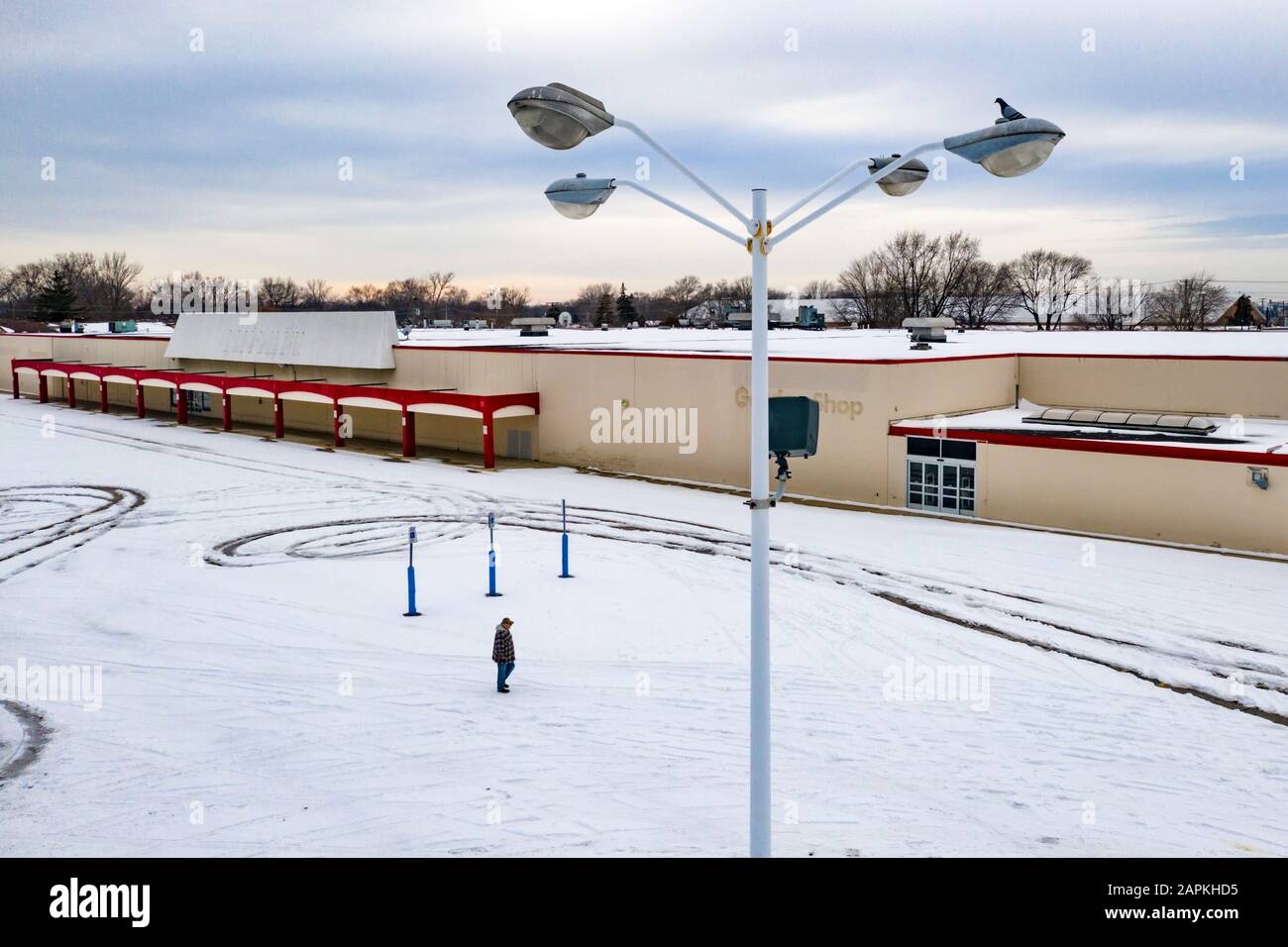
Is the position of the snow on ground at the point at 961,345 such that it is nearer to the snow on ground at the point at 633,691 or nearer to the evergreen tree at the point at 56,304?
the snow on ground at the point at 633,691

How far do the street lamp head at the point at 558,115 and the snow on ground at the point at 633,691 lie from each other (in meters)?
6.82

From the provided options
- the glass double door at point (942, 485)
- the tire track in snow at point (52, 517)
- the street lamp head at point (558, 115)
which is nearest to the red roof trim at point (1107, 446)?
the glass double door at point (942, 485)

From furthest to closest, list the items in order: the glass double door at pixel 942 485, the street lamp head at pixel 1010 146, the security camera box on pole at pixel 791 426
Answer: the glass double door at pixel 942 485
the security camera box on pole at pixel 791 426
the street lamp head at pixel 1010 146

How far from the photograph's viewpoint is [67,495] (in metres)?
34.2

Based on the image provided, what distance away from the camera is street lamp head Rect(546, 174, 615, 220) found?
9.19 m

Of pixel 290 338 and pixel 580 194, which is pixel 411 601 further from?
pixel 290 338

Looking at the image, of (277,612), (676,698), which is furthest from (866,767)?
(277,612)

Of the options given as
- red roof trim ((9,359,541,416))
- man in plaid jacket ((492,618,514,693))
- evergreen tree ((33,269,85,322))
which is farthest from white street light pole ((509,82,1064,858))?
evergreen tree ((33,269,85,322))

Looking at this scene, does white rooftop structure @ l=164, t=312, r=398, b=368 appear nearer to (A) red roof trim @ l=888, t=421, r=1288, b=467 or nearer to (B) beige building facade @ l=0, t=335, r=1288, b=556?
(B) beige building facade @ l=0, t=335, r=1288, b=556

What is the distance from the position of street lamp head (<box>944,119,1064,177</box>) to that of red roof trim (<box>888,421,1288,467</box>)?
2078cm

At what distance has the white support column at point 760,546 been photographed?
27.6 ft

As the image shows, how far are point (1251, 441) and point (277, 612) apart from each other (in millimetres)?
25300
